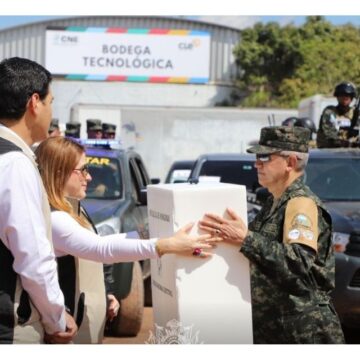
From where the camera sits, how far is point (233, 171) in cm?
1105

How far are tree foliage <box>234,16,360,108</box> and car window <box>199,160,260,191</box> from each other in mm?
30444

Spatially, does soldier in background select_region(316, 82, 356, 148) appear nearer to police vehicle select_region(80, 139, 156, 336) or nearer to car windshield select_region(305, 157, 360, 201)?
car windshield select_region(305, 157, 360, 201)

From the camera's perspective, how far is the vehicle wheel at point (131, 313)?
7648mm

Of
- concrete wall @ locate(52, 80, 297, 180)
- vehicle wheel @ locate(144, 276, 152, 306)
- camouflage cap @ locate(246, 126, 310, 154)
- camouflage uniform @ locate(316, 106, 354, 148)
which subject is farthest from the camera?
concrete wall @ locate(52, 80, 297, 180)

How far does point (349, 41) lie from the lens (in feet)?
137

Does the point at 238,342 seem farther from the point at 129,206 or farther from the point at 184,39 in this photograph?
the point at 184,39

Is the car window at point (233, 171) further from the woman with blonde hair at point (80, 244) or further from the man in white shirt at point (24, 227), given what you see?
the man in white shirt at point (24, 227)

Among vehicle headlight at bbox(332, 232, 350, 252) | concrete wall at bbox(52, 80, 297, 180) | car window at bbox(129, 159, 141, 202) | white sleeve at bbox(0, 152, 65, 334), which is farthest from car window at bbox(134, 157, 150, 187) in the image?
concrete wall at bbox(52, 80, 297, 180)

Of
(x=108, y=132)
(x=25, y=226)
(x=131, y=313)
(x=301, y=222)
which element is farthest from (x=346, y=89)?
(x=25, y=226)

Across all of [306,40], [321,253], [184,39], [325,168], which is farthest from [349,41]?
[321,253]

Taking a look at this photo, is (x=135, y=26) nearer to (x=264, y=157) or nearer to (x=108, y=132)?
(x=108, y=132)

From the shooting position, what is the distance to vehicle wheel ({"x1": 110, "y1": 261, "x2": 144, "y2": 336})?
7.65 meters

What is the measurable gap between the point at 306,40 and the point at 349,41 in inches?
195

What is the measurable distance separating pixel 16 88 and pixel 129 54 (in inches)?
1799
